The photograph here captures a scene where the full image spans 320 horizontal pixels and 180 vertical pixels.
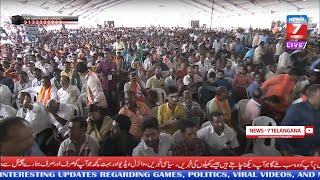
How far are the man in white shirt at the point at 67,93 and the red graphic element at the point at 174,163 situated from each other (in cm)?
62

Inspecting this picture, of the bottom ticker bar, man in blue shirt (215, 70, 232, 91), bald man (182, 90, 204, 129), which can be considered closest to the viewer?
the bottom ticker bar

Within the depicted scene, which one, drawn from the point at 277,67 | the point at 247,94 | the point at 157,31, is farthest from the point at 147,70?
the point at 277,67

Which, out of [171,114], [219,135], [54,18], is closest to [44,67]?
[54,18]

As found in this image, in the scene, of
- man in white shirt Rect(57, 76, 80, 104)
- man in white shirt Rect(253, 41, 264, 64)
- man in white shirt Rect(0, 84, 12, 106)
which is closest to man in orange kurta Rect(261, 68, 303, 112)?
man in white shirt Rect(253, 41, 264, 64)

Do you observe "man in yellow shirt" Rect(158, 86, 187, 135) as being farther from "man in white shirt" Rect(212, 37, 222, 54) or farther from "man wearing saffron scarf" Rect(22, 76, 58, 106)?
"man wearing saffron scarf" Rect(22, 76, 58, 106)

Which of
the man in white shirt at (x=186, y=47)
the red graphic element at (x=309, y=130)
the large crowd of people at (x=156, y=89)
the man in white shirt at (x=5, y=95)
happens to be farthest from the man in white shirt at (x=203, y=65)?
the man in white shirt at (x=5, y=95)

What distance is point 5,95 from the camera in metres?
2.90

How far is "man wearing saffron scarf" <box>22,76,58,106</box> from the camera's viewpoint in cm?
285

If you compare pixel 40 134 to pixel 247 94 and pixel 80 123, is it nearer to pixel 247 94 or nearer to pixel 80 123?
pixel 80 123

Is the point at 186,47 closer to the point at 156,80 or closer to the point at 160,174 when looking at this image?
the point at 156,80

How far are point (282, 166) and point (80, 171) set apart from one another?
4.31ft

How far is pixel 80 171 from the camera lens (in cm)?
234

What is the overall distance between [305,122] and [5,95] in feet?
7.52

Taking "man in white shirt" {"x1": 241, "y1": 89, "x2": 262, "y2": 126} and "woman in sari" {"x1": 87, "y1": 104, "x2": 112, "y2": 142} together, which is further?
"man in white shirt" {"x1": 241, "y1": 89, "x2": 262, "y2": 126}
